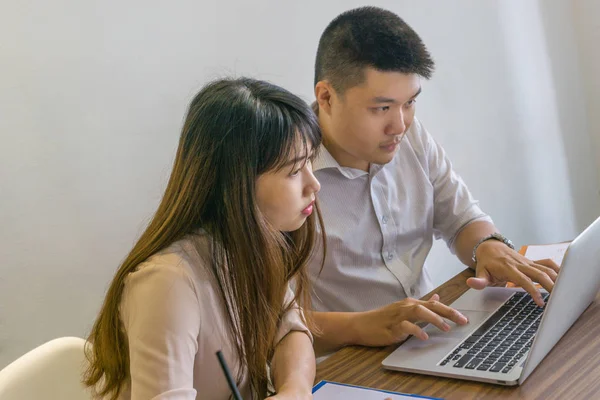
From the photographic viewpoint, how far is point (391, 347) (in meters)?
1.15

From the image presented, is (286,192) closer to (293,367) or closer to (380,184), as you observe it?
(293,367)

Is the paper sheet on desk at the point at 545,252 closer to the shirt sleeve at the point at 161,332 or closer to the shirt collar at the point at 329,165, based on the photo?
the shirt collar at the point at 329,165

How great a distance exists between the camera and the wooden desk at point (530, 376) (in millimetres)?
900

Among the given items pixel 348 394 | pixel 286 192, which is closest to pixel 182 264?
pixel 286 192

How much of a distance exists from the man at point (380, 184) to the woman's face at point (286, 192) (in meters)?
0.39

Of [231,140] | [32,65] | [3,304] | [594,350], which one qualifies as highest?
[32,65]

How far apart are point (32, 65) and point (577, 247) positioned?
3.43ft

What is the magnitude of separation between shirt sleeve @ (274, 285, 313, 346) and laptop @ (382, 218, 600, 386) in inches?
6.4

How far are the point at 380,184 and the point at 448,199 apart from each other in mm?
196

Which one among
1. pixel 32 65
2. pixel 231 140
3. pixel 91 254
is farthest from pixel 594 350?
pixel 32 65

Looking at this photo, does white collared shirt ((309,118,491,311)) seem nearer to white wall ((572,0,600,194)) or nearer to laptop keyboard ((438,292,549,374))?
laptop keyboard ((438,292,549,374))

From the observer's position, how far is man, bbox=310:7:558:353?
4.85ft

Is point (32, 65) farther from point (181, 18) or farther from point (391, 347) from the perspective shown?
point (391, 347)

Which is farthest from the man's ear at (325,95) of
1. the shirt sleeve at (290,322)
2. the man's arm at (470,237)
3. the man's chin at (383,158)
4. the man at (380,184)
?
the shirt sleeve at (290,322)
